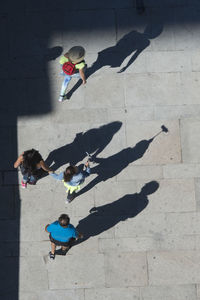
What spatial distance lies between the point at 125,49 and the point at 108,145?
2.74m

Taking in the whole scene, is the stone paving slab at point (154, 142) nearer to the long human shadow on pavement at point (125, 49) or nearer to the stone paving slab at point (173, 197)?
the stone paving slab at point (173, 197)

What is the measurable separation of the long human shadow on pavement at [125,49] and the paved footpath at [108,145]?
0.03m

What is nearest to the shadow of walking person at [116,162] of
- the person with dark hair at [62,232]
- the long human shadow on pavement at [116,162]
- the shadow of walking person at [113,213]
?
the long human shadow on pavement at [116,162]

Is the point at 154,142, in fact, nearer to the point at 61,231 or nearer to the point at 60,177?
the point at 60,177

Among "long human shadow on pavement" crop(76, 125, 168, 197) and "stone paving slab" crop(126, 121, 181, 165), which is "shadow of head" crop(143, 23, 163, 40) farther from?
"long human shadow on pavement" crop(76, 125, 168, 197)

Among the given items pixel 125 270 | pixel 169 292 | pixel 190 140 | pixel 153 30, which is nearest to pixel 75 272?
pixel 125 270

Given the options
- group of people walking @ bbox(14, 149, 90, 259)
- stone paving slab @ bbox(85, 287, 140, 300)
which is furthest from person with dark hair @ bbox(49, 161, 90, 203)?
stone paving slab @ bbox(85, 287, 140, 300)

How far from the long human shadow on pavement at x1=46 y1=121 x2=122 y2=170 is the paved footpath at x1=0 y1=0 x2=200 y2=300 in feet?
0.09

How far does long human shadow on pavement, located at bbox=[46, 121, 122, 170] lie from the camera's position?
32.1ft

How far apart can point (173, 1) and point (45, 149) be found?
18.0 ft

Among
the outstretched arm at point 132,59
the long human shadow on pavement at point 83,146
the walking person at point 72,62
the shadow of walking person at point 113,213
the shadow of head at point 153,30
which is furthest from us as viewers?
the shadow of head at point 153,30

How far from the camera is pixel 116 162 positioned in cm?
977

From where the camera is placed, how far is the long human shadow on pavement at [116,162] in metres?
9.70

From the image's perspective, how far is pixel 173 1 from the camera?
1061 centimetres
